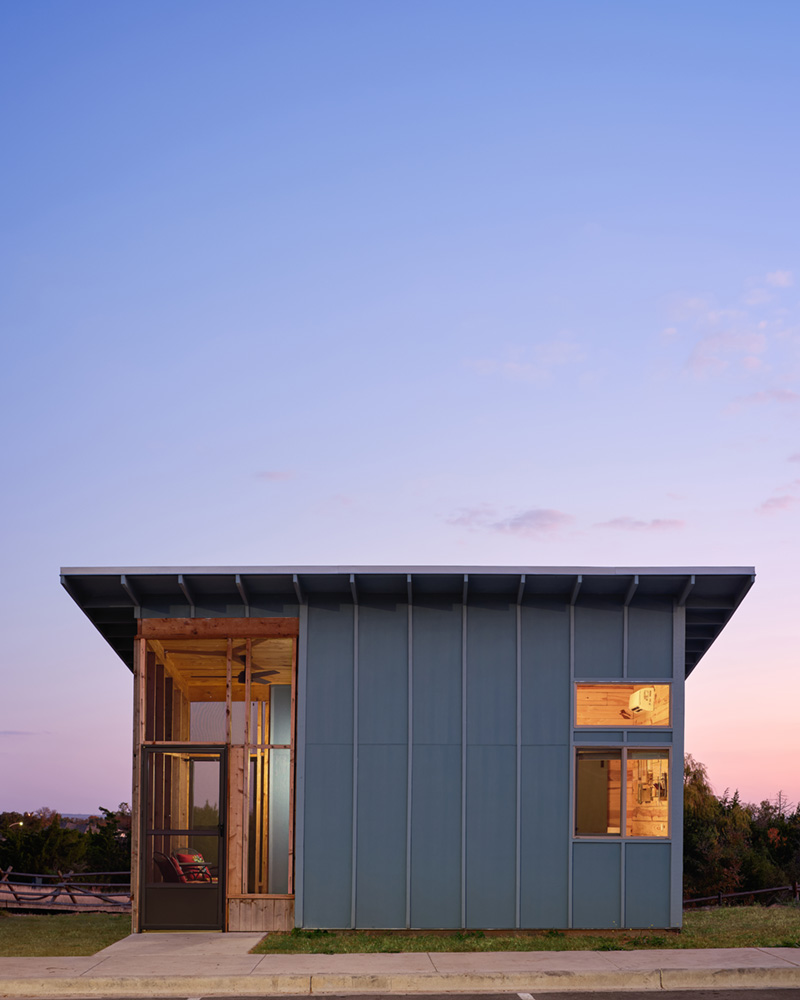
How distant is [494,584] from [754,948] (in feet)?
18.9

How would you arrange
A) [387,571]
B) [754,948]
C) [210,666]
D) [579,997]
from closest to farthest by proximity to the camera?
[579,997] < [754,948] < [387,571] < [210,666]

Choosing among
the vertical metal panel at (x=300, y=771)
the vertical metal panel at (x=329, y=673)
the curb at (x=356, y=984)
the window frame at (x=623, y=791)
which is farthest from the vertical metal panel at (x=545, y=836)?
the curb at (x=356, y=984)

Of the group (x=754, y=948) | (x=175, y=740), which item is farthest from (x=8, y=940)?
(x=754, y=948)

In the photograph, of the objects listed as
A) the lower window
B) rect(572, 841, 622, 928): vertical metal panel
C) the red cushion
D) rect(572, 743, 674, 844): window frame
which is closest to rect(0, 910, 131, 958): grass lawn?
the red cushion

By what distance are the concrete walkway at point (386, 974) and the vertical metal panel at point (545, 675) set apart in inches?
136

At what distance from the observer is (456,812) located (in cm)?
1625

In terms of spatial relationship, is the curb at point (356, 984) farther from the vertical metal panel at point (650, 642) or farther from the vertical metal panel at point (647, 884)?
the vertical metal panel at point (650, 642)

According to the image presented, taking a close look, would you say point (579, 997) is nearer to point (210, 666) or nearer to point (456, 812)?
point (456, 812)

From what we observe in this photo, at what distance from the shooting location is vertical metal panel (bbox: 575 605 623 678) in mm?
16578

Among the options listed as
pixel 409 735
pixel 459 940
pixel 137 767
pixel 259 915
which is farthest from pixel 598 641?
pixel 137 767

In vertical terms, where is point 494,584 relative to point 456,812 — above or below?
above

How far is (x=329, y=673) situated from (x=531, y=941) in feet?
14.9

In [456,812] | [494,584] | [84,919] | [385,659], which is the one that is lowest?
[84,919]

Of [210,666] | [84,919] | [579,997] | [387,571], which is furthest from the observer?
[84,919]
